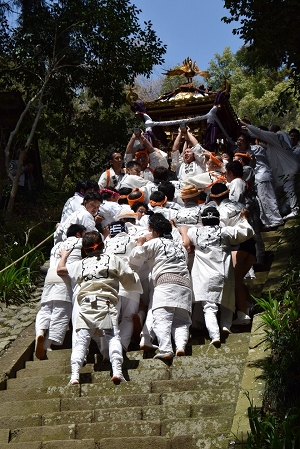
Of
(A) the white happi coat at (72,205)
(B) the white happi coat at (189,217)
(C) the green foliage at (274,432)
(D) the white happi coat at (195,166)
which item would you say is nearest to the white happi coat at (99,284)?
(B) the white happi coat at (189,217)

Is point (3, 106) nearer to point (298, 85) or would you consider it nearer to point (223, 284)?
point (298, 85)

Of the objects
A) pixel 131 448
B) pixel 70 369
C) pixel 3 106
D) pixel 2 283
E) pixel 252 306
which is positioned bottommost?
pixel 131 448

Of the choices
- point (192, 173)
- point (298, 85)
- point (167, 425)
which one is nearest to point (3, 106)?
point (192, 173)

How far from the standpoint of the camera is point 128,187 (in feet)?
36.5

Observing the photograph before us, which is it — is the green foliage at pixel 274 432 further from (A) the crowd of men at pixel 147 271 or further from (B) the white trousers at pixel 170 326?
(A) the crowd of men at pixel 147 271

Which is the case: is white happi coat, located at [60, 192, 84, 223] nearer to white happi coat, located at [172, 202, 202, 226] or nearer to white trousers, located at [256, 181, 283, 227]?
white happi coat, located at [172, 202, 202, 226]

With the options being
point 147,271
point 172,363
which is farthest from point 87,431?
point 147,271

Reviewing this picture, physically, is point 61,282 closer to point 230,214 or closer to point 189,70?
point 230,214

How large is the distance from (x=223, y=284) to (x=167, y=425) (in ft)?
7.20

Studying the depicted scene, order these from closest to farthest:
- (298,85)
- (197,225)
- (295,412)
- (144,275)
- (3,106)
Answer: (295,412), (144,275), (197,225), (298,85), (3,106)

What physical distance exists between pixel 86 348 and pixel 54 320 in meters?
0.98

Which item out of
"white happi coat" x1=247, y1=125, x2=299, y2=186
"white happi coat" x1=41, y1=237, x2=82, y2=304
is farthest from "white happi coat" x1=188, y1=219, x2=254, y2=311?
"white happi coat" x1=247, y1=125, x2=299, y2=186

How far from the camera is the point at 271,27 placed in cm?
1091

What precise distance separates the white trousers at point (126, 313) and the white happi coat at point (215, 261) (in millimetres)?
731
